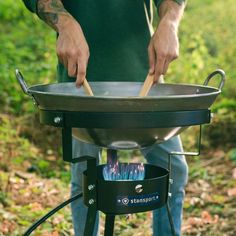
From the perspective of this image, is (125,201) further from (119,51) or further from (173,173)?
(119,51)

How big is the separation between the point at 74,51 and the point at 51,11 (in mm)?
321

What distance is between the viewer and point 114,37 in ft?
7.76

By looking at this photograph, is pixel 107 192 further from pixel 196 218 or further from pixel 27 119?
pixel 27 119

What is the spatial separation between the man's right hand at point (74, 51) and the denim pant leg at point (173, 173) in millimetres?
640

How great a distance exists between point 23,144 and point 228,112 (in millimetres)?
2076

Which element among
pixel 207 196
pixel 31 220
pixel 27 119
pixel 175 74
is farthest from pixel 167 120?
pixel 175 74

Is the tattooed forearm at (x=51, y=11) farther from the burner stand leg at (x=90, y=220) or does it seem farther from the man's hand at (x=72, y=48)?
the burner stand leg at (x=90, y=220)

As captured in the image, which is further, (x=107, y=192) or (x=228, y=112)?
(x=228, y=112)

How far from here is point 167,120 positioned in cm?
172

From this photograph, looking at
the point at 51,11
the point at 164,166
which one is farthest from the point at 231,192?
the point at 51,11

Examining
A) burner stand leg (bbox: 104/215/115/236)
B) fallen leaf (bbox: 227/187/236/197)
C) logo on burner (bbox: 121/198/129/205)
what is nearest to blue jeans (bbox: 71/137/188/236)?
burner stand leg (bbox: 104/215/115/236)

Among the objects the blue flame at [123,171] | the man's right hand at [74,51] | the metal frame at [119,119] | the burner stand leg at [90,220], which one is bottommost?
the burner stand leg at [90,220]

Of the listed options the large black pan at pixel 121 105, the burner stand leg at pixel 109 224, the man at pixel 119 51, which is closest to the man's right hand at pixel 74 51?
the large black pan at pixel 121 105

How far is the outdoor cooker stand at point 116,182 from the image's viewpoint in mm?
1690
